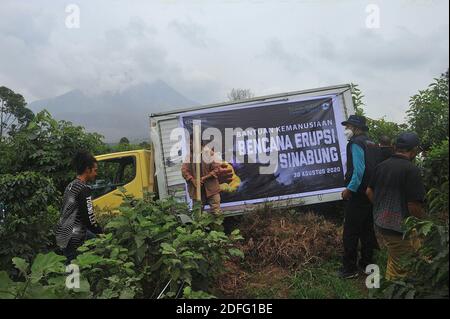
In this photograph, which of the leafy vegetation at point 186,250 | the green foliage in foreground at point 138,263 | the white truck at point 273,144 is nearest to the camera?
the leafy vegetation at point 186,250

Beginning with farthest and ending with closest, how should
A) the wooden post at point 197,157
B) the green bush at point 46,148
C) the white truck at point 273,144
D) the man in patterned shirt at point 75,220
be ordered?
1. the white truck at point 273,144
2. the green bush at point 46,148
3. the wooden post at point 197,157
4. the man in patterned shirt at point 75,220

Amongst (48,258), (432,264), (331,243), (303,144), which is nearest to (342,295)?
(331,243)

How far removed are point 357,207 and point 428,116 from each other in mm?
3549

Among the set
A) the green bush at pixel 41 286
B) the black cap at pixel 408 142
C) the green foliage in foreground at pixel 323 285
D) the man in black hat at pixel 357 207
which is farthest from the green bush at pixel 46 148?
the black cap at pixel 408 142

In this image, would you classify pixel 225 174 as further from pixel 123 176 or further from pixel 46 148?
pixel 46 148

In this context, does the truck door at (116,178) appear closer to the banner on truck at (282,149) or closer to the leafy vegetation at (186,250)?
the leafy vegetation at (186,250)

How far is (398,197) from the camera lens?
427cm

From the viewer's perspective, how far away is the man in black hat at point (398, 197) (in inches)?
163

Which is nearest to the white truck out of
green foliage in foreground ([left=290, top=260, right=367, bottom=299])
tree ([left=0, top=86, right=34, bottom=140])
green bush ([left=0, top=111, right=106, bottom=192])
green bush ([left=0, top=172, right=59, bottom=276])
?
green bush ([left=0, top=111, right=106, bottom=192])

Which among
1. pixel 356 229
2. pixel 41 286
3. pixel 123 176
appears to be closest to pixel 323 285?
pixel 356 229

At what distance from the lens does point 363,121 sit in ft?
17.5

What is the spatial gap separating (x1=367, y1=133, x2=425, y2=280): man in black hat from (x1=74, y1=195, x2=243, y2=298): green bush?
1.49 m

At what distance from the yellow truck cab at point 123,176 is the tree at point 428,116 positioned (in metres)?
4.86

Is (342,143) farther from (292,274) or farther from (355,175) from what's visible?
(292,274)
